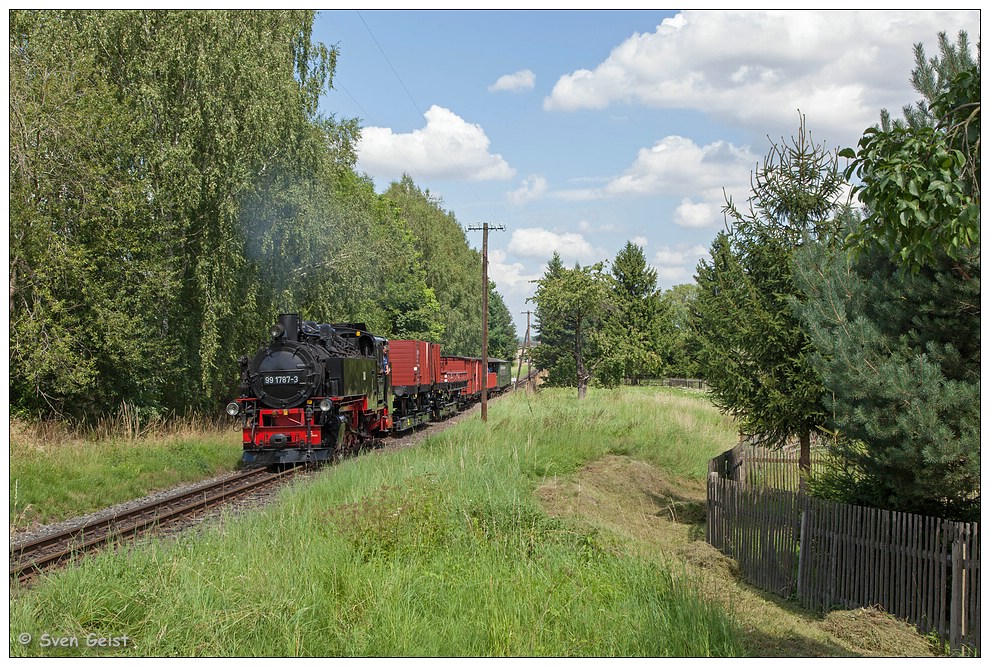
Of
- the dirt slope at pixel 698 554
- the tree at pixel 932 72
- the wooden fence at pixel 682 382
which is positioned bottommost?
the dirt slope at pixel 698 554

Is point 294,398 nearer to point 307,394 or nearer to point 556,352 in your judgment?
point 307,394

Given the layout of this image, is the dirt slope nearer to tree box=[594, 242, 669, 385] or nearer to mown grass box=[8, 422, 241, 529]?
mown grass box=[8, 422, 241, 529]

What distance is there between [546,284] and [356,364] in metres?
20.7

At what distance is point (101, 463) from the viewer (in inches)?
539

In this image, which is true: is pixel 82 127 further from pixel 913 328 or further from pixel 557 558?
pixel 913 328

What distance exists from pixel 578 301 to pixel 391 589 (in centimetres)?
3043

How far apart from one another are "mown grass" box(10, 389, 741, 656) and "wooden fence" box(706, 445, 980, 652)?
2027mm

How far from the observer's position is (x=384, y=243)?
1080 inches

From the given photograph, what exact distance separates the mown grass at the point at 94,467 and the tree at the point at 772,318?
9.92 metres

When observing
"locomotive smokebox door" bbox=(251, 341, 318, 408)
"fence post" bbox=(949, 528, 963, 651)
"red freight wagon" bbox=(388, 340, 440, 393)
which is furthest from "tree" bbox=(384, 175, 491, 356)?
"fence post" bbox=(949, 528, 963, 651)

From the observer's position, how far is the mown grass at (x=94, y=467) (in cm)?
1140

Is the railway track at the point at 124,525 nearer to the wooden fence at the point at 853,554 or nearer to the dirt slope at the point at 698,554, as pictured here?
the dirt slope at the point at 698,554

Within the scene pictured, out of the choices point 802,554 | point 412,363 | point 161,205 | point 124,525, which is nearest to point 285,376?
point 124,525

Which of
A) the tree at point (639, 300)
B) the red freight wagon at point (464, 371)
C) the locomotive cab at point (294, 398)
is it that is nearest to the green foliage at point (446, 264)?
the red freight wagon at point (464, 371)
